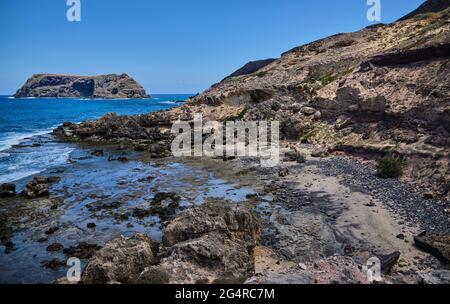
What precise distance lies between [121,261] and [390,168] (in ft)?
67.3

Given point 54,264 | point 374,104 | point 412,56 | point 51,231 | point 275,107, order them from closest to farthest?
point 54,264 < point 51,231 < point 374,104 < point 412,56 < point 275,107

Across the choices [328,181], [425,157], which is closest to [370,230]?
[328,181]

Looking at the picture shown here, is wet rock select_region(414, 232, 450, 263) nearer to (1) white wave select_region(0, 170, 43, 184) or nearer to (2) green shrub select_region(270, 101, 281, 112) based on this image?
(1) white wave select_region(0, 170, 43, 184)

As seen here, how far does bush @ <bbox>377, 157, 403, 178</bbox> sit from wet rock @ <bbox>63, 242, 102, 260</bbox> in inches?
774

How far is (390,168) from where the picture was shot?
86.7ft

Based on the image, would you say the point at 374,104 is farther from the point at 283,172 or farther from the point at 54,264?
the point at 54,264

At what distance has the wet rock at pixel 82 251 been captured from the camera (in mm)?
17016

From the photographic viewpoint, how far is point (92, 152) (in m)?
45.0

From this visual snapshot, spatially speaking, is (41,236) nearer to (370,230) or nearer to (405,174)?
(370,230)

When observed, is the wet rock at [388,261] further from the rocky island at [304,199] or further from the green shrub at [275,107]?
the green shrub at [275,107]

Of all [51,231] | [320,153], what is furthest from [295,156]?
[51,231]

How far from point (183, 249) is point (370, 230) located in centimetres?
1017

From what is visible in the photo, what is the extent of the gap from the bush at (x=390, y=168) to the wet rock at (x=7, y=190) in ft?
85.9

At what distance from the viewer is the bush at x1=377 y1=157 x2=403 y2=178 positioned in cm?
2623
